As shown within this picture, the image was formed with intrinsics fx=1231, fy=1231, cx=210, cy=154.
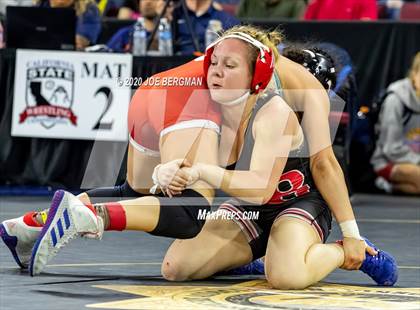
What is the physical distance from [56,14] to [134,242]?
281 cm

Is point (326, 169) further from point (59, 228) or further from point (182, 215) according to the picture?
point (59, 228)

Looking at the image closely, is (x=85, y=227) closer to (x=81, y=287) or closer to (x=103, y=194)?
(x=81, y=287)

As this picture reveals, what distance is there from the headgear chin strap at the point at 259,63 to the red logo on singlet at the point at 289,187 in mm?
459

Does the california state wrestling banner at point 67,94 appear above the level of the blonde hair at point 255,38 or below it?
below

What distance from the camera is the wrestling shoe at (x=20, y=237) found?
509 centimetres

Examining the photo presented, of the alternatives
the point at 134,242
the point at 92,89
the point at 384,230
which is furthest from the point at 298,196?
the point at 92,89

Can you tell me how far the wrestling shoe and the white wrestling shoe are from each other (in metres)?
0.41

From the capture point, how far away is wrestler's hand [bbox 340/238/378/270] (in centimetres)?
497

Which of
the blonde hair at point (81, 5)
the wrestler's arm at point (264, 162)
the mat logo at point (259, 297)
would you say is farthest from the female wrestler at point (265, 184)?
the blonde hair at point (81, 5)

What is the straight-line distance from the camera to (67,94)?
8.76 m

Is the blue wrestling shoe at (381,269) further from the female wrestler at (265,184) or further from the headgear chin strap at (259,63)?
the headgear chin strap at (259,63)

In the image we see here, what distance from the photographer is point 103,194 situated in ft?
17.1

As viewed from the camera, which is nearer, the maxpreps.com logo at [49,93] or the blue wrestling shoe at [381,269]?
the blue wrestling shoe at [381,269]

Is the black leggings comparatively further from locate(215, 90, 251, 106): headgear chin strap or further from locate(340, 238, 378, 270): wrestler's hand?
locate(340, 238, 378, 270): wrestler's hand
